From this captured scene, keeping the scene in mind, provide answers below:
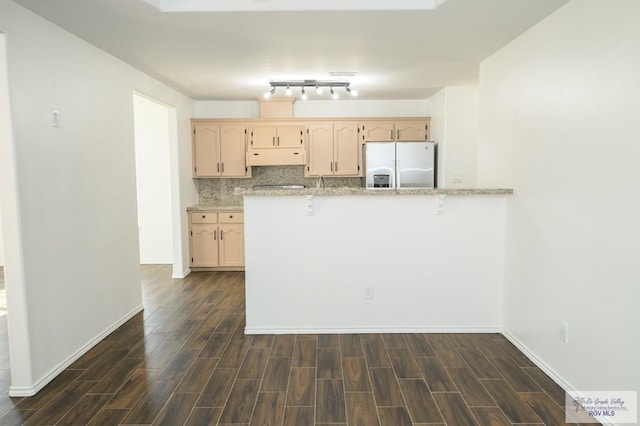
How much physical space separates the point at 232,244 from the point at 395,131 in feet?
9.27

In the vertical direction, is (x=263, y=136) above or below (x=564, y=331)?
above

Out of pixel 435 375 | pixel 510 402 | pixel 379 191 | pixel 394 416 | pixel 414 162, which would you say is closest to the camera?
pixel 394 416

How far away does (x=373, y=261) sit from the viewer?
3.36 meters

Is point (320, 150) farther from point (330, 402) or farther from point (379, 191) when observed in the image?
point (330, 402)

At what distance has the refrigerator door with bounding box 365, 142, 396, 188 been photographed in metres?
5.25

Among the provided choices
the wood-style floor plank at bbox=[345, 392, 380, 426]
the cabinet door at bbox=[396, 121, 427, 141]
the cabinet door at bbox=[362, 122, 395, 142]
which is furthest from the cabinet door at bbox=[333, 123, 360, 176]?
the wood-style floor plank at bbox=[345, 392, 380, 426]

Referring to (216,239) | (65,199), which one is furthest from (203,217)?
(65,199)

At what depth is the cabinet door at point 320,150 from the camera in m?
5.66

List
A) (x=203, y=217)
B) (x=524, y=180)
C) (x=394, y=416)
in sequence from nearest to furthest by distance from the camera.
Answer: (x=394, y=416) < (x=524, y=180) < (x=203, y=217)

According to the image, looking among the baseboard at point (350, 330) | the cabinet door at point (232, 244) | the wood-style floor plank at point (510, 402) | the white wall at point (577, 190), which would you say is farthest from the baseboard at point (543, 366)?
the cabinet door at point (232, 244)

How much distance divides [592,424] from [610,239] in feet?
3.27

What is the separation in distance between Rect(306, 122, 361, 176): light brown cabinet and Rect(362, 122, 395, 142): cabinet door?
0.47 ft

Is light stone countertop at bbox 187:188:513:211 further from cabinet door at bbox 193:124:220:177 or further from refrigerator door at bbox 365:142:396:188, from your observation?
cabinet door at bbox 193:124:220:177

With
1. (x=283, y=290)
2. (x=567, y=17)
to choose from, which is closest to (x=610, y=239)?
(x=567, y=17)
